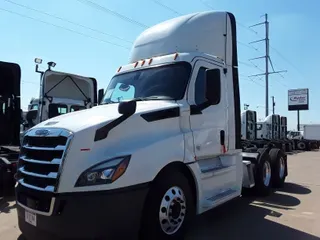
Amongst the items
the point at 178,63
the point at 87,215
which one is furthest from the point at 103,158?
the point at 178,63

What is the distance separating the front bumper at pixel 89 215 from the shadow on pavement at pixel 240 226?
5.52ft

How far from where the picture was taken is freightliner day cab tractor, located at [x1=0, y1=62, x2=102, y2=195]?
8128 mm

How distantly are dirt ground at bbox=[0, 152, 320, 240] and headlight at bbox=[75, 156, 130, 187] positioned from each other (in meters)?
2.03

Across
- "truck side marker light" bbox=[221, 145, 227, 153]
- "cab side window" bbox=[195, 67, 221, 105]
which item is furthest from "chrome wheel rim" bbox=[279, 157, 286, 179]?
"cab side window" bbox=[195, 67, 221, 105]

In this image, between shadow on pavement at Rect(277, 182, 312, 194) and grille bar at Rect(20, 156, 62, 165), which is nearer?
grille bar at Rect(20, 156, 62, 165)

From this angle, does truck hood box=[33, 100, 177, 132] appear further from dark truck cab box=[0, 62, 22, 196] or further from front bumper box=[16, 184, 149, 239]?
dark truck cab box=[0, 62, 22, 196]

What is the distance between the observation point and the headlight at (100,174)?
3623 millimetres

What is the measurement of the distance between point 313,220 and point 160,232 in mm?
3353

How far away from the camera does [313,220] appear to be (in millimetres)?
6062

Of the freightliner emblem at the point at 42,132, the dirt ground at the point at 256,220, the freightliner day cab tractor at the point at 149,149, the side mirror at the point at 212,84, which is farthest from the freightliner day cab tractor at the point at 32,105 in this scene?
the side mirror at the point at 212,84

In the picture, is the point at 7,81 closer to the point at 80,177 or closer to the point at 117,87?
the point at 117,87

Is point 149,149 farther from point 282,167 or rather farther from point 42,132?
point 282,167

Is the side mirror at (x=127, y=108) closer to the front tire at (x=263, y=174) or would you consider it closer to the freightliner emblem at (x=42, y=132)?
the freightliner emblem at (x=42, y=132)

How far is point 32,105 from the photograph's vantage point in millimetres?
14047
